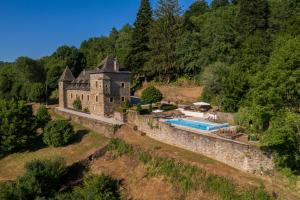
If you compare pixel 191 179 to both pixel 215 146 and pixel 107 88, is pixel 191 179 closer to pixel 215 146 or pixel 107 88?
pixel 215 146

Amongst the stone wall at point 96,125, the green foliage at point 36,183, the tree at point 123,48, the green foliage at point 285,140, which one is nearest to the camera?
the green foliage at point 285,140

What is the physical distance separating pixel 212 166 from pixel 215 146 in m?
1.76

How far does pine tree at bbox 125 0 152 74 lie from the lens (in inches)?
2072

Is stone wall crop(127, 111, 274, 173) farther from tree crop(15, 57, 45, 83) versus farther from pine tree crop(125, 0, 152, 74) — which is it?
tree crop(15, 57, 45, 83)

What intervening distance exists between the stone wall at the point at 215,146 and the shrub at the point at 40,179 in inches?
367

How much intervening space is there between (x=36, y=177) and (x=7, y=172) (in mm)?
8696

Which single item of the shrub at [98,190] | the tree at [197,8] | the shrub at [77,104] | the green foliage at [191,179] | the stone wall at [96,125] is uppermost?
the tree at [197,8]

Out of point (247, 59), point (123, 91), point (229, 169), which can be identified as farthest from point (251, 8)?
point (229, 169)

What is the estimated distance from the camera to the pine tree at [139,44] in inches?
2072

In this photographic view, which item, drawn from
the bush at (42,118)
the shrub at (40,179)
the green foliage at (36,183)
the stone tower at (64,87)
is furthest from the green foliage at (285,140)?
the stone tower at (64,87)

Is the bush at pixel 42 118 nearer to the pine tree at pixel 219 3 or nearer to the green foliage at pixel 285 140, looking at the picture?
the green foliage at pixel 285 140

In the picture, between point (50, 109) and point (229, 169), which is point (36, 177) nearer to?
point (229, 169)

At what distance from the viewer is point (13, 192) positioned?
2005 cm

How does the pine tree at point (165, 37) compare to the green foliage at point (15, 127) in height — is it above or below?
above
